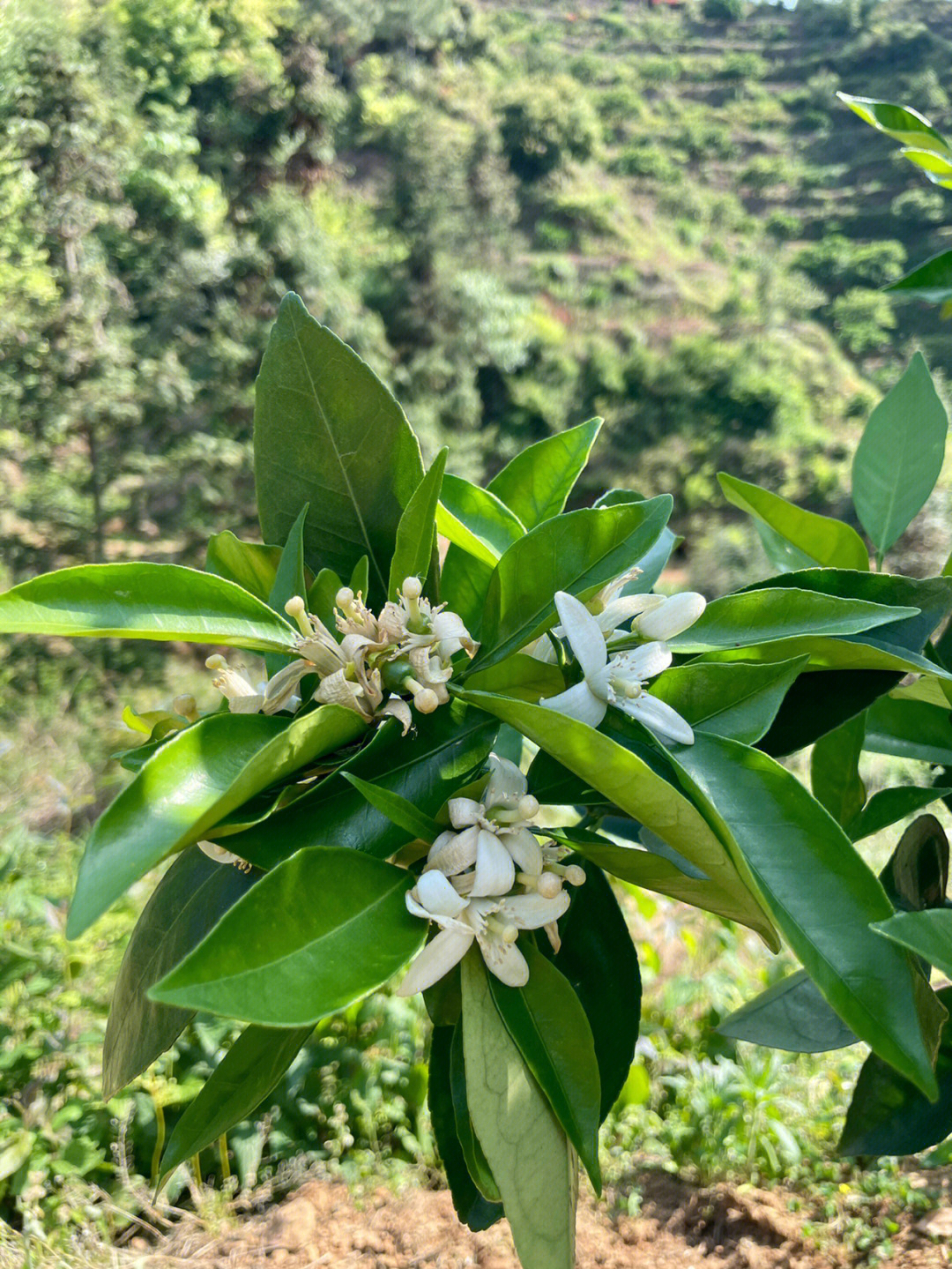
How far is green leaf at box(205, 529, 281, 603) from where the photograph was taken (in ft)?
1.40

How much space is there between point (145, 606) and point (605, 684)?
181 millimetres

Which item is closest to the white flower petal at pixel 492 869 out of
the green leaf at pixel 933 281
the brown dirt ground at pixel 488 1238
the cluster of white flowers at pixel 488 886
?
the cluster of white flowers at pixel 488 886

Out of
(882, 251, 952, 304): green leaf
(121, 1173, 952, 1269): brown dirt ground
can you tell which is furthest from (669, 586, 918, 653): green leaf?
(121, 1173, 952, 1269): brown dirt ground

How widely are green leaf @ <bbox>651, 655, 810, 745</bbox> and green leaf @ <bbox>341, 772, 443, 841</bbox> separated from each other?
11 cm

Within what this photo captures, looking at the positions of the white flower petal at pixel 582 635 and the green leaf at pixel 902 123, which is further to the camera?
the green leaf at pixel 902 123

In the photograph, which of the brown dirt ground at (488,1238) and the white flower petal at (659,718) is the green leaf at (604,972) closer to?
the white flower petal at (659,718)

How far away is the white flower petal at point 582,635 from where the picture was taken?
1.18ft

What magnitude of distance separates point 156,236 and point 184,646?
Answer: 2.69m

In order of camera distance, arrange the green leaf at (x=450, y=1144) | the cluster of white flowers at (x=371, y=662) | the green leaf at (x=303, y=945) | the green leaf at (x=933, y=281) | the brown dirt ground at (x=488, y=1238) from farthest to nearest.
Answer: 1. the brown dirt ground at (x=488, y=1238)
2. the green leaf at (x=933, y=281)
3. the green leaf at (x=450, y=1144)
4. the cluster of white flowers at (x=371, y=662)
5. the green leaf at (x=303, y=945)

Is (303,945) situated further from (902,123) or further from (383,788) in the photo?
(902,123)

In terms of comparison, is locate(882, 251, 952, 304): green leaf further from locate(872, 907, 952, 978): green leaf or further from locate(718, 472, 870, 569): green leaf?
locate(872, 907, 952, 978): green leaf

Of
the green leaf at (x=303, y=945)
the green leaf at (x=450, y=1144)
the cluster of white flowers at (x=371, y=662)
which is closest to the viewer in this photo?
the green leaf at (x=303, y=945)

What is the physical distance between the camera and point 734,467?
8477 millimetres

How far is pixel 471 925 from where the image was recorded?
Answer: 1.12 ft
